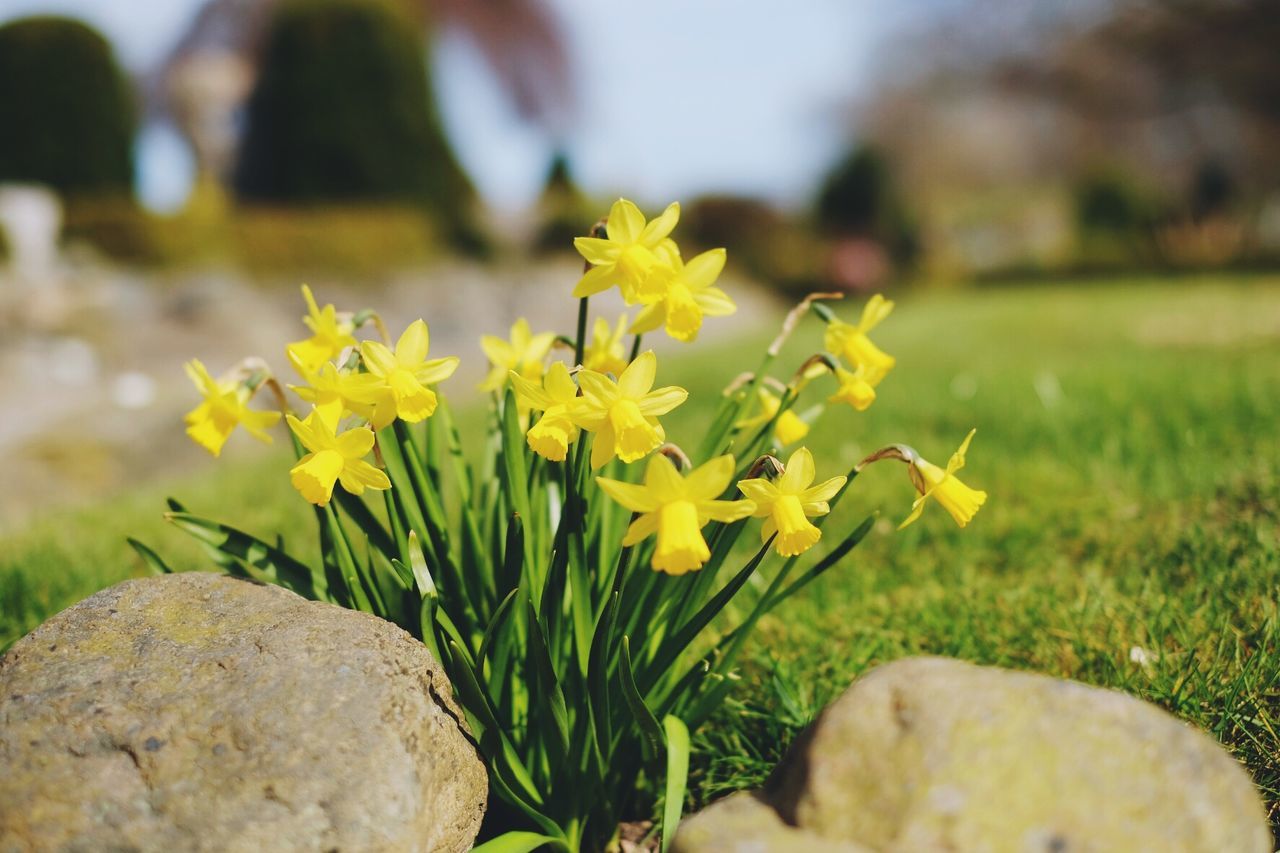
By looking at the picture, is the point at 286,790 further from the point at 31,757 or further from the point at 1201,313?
the point at 1201,313

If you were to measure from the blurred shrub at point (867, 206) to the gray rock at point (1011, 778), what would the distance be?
1454 cm

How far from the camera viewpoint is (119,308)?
923cm

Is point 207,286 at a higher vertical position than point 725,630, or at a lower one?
lower

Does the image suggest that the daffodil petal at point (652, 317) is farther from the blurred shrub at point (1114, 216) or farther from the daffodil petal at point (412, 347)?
the blurred shrub at point (1114, 216)

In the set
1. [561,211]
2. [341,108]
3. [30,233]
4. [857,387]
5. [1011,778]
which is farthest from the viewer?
[561,211]

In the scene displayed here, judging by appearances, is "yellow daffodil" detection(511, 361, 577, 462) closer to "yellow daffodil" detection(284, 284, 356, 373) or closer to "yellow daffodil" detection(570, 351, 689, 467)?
"yellow daffodil" detection(570, 351, 689, 467)

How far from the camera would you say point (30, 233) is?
9.41 metres

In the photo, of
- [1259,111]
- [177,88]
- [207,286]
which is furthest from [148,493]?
[1259,111]

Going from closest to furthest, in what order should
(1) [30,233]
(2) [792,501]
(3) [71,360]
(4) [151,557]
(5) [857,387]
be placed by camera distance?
(2) [792,501], (5) [857,387], (4) [151,557], (3) [71,360], (1) [30,233]

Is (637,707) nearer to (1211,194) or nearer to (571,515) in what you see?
(571,515)

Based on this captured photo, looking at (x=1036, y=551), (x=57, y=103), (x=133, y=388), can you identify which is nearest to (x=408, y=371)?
(x=1036, y=551)

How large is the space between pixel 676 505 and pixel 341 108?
10.9 metres

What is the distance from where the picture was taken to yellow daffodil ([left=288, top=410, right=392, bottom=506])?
115cm

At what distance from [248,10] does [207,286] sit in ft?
30.9
